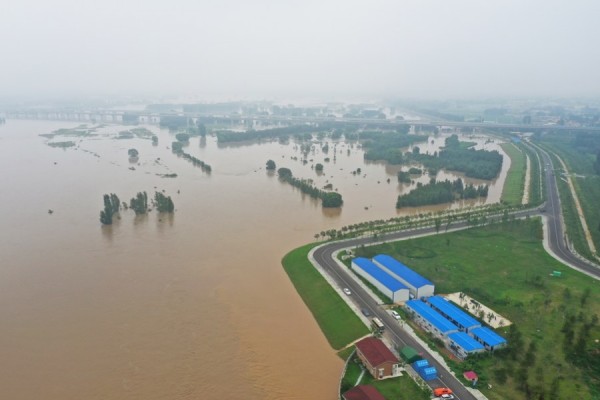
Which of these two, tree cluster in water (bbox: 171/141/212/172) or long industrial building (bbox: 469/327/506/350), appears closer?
long industrial building (bbox: 469/327/506/350)

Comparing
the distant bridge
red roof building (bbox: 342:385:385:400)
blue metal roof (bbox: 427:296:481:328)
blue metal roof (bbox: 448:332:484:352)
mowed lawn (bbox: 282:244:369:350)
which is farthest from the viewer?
the distant bridge

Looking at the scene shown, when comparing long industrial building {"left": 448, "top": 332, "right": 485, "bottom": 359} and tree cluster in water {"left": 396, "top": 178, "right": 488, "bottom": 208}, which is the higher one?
tree cluster in water {"left": 396, "top": 178, "right": 488, "bottom": 208}

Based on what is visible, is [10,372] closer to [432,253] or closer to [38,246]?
[38,246]

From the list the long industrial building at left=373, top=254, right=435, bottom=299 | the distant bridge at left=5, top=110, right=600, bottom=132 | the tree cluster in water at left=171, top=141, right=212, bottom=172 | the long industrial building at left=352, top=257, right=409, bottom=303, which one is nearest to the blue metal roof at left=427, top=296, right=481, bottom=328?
the long industrial building at left=373, top=254, right=435, bottom=299

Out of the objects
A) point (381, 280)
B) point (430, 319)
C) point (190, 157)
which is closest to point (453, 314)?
point (430, 319)

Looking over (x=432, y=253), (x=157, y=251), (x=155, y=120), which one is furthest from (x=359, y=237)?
(x=155, y=120)

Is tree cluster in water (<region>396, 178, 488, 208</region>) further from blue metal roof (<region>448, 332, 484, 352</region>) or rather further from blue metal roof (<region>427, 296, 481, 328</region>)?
blue metal roof (<region>448, 332, 484, 352</region>)

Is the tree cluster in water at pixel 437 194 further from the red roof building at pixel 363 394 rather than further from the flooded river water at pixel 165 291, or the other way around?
the red roof building at pixel 363 394
